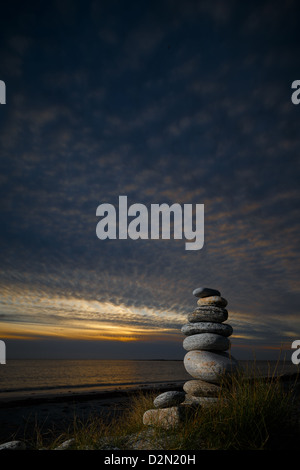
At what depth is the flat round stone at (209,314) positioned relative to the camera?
865cm

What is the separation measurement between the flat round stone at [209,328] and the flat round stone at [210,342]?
0.12 m

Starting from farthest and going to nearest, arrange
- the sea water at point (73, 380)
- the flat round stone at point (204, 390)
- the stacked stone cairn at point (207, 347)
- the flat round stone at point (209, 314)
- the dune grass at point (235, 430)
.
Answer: the sea water at point (73, 380), the flat round stone at point (209, 314), the flat round stone at point (204, 390), the stacked stone cairn at point (207, 347), the dune grass at point (235, 430)

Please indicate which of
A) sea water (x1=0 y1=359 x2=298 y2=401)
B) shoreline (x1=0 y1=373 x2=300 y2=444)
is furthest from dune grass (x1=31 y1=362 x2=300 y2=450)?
shoreline (x1=0 y1=373 x2=300 y2=444)

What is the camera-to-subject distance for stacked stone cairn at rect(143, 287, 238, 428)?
753 cm

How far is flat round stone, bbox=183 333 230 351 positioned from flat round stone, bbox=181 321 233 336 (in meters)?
0.12

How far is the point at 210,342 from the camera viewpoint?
27.1 ft

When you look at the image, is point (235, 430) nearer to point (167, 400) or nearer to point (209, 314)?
point (167, 400)

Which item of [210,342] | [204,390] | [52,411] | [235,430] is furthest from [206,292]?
[52,411]

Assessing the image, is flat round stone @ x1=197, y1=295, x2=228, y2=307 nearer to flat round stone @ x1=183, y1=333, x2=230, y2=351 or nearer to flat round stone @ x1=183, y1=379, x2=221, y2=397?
flat round stone @ x1=183, y1=333, x2=230, y2=351

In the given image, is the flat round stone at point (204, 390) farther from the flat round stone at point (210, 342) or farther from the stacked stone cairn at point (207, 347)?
the flat round stone at point (210, 342)

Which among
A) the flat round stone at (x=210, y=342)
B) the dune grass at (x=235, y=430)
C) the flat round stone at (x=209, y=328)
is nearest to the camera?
the dune grass at (x=235, y=430)

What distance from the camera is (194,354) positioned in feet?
27.1

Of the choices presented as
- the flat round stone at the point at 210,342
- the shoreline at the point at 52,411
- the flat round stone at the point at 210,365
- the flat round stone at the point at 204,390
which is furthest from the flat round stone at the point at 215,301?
the shoreline at the point at 52,411

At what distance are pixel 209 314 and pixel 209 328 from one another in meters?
0.41
